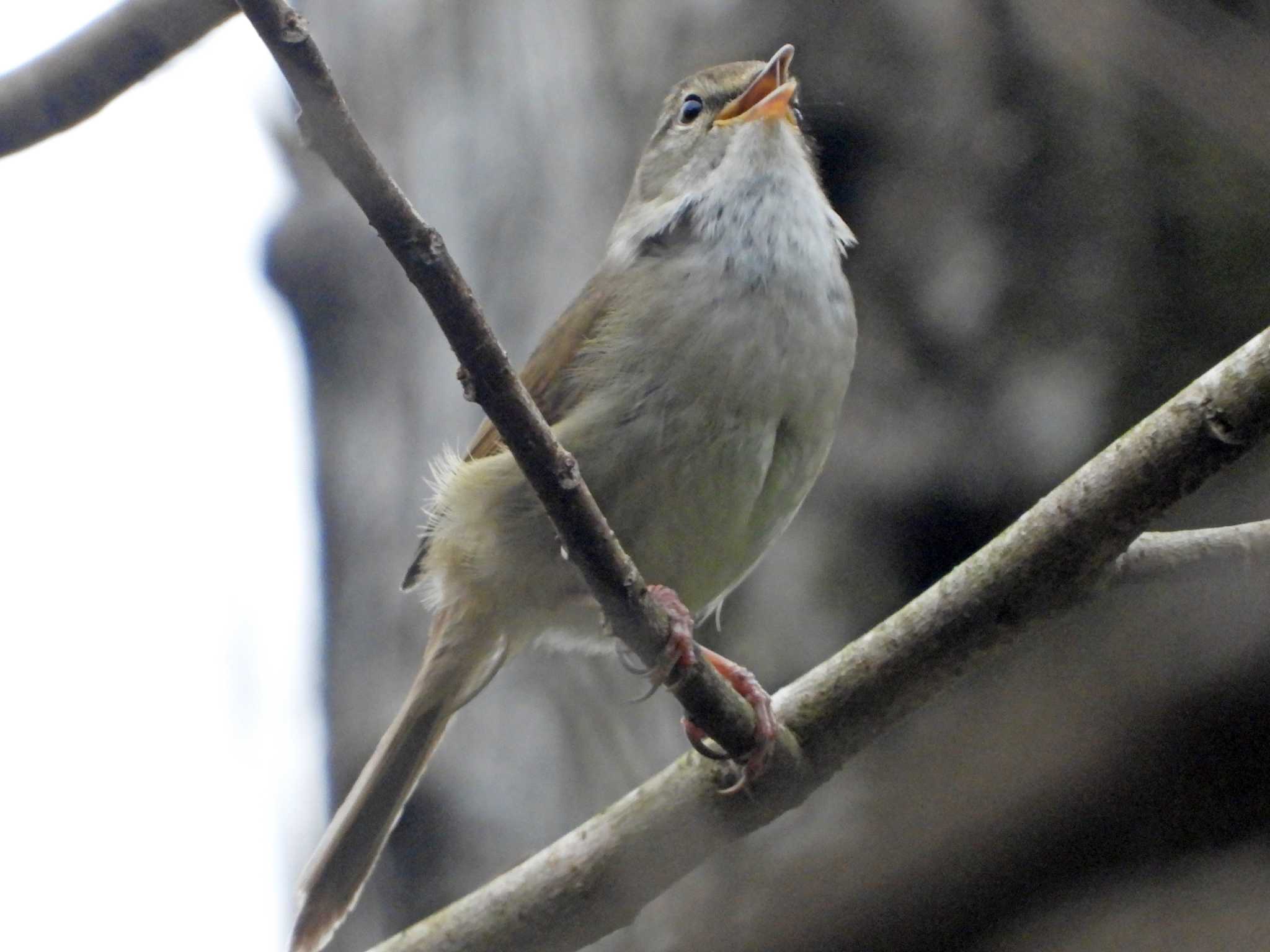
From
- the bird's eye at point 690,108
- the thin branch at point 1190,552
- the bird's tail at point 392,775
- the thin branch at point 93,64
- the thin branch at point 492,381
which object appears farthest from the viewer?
the bird's eye at point 690,108

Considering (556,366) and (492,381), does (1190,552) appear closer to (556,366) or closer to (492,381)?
(492,381)

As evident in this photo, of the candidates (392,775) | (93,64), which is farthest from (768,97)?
(392,775)

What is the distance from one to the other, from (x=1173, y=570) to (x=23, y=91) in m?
2.04

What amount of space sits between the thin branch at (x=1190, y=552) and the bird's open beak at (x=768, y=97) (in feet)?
5.67

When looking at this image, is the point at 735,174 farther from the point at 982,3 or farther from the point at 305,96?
the point at 305,96

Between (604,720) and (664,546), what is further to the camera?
(604,720)

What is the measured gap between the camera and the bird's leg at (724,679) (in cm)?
246

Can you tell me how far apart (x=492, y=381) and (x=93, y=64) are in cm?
82

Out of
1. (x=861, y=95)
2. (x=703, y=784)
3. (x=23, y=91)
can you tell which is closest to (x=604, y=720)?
(x=703, y=784)

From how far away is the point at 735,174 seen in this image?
12.0ft

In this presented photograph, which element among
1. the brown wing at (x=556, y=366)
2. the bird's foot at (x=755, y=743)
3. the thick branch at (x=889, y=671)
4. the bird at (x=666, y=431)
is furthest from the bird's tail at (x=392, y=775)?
the bird's foot at (x=755, y=743)

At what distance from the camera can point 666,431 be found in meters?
3.15

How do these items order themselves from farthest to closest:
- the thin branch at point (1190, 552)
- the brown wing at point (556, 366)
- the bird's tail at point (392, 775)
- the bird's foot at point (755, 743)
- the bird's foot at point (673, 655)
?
1. the bird's tail at point (392, 775)
2. the brown wing at point (556, 366)
3. the bird's foot at point (755, 743)
4. the bird's foot at point (673, 655)
5. the thin branch at point (1190, 552)

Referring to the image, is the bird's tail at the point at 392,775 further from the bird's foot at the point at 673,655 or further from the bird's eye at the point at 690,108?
the bird's eye at the point at 690,108
